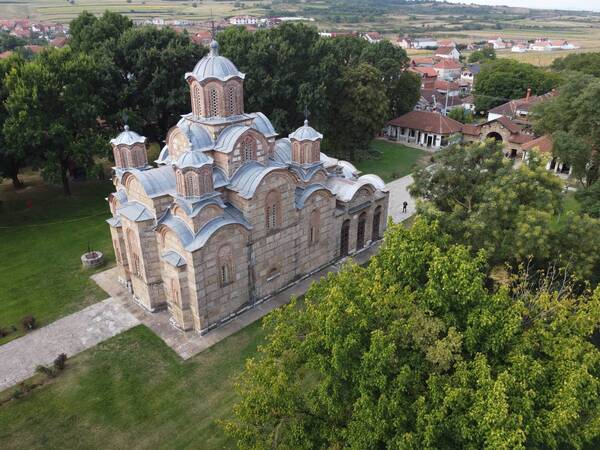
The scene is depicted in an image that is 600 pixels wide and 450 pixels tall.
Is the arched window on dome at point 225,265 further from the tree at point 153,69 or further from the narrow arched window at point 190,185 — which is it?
the tree at point 153,69

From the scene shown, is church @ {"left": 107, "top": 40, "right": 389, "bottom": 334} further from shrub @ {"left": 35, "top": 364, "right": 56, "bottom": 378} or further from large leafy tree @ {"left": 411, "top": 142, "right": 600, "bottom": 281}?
large leafy tree @ {"left": 411, "top": 142, "right": 600, "bottom": 281}

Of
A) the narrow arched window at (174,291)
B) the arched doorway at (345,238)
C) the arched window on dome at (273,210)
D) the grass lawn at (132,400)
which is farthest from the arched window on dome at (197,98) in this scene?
the grass lawn at (132,400)

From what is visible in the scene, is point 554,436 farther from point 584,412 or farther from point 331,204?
point 331,204

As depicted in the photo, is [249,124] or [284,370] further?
[249,124]

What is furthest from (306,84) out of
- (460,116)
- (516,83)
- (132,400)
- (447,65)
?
(447,65)

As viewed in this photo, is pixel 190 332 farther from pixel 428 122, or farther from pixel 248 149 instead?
pixel 428 122

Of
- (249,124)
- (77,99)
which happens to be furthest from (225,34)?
(249,124)

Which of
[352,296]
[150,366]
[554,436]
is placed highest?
[352,296]
